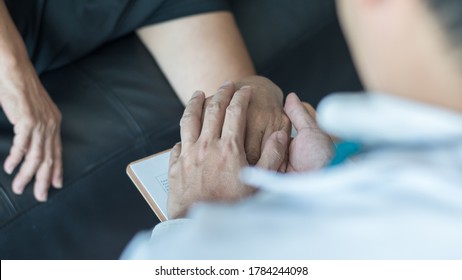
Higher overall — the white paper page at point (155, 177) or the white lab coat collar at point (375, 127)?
the white lab coat collar at point (375, 127)

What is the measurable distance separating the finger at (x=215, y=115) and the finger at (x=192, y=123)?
0.06 feet

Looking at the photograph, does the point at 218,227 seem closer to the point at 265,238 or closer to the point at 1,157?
the point at 265,238

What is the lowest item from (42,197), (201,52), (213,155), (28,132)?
(42,197)

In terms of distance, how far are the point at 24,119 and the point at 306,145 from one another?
550 mm

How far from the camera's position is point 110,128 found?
125 cm

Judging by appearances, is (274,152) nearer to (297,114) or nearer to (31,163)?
(297,114)

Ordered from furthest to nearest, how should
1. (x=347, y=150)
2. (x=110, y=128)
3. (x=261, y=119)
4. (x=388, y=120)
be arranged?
(x=110, y=128), (x=261, y=119), (x=347, y=150), (x=388, y=120)

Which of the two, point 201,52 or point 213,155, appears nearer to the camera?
point 213,155

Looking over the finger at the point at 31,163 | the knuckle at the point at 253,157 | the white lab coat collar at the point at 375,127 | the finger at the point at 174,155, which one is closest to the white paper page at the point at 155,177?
the finger at the point at 174,155

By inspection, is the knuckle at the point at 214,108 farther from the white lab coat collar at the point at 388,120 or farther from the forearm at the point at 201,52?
the white lab coat collar at the point at 388,120

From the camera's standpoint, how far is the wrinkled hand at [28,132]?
1.13 metres

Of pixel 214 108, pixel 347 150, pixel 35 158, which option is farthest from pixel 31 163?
pixel 347 150

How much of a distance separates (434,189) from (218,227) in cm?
18

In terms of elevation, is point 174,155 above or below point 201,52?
below
